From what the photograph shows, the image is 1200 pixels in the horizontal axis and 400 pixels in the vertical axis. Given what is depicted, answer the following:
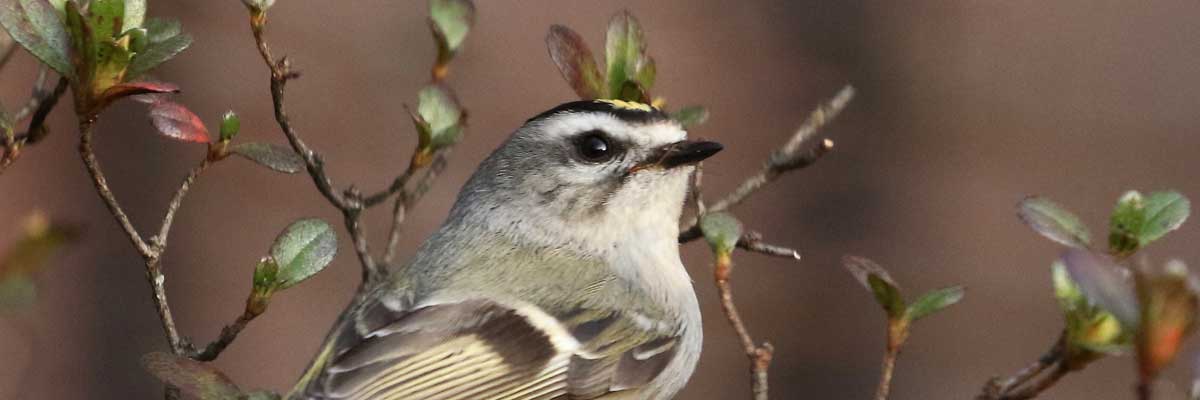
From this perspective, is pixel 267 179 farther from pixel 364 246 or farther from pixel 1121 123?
pixel 1121 123

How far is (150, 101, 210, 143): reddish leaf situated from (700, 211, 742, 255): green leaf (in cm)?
38

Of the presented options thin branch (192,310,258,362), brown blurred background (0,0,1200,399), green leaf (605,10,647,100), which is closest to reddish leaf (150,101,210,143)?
thin branch (192,310,258,362)

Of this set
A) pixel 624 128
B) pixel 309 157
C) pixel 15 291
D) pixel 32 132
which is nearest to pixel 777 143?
pixel 624 128

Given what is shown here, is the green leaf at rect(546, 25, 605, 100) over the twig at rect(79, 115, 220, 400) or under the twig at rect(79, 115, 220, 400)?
over

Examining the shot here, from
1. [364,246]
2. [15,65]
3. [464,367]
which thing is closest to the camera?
[364,246]

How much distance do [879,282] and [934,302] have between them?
47 mm

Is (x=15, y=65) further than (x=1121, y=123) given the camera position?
No

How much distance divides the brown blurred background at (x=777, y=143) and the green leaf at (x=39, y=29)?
50.6 inches

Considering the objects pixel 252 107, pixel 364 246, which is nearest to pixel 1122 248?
pixel 364 246

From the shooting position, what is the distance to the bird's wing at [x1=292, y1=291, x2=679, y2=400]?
1474mm

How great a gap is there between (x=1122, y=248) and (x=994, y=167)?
1.79m

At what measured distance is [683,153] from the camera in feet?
5.31

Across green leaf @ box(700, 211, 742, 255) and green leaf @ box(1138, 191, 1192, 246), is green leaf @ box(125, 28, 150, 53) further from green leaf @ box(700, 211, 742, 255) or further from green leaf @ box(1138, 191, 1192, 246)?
green leaf @ box(1138, 191, 1192, 246)

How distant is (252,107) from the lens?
7.82 ft
